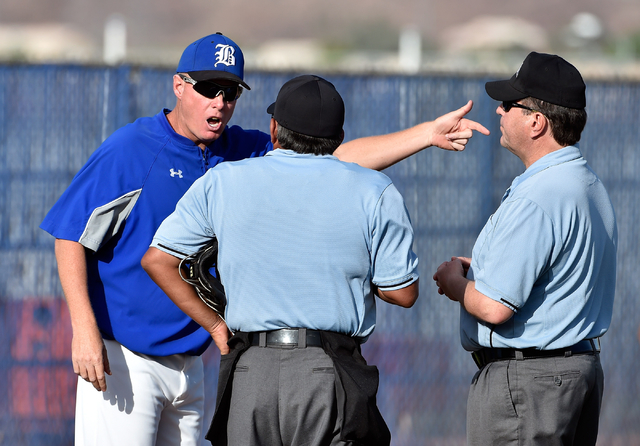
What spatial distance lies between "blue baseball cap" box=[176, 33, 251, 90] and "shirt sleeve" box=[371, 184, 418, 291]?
36.9 inches

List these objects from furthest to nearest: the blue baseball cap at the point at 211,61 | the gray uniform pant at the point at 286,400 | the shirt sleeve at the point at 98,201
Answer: the blue baseball cap at the point at 211,61 < the shirt sleeve at the point at 98,201 < the gray uniform pant at the point at 286,400

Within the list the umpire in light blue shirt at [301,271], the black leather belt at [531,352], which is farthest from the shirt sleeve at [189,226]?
the black leather belt at [531,352]

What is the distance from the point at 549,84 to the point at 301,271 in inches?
47.4

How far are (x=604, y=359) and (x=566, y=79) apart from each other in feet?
8.91

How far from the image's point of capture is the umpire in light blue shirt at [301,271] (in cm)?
242

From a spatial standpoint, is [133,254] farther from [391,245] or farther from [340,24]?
[340,24]

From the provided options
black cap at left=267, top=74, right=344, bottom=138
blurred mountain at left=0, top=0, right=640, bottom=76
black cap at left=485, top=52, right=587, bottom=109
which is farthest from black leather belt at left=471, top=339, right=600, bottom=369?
blurred mountain at left=0, top=0, right=640, bottom=76

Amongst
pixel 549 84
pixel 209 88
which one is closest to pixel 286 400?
pixel 209 88

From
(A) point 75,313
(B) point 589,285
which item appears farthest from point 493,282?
Result: (A) point 75,313

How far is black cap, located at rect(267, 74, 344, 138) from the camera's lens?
98.8 inches

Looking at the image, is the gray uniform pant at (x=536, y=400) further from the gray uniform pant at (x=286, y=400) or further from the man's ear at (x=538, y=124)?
the man's ear at (x=538, y=124)

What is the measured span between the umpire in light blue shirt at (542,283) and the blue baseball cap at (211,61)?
42.8 inches

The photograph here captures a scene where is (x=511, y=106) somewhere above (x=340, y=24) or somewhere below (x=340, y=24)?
below

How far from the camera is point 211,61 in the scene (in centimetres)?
305
